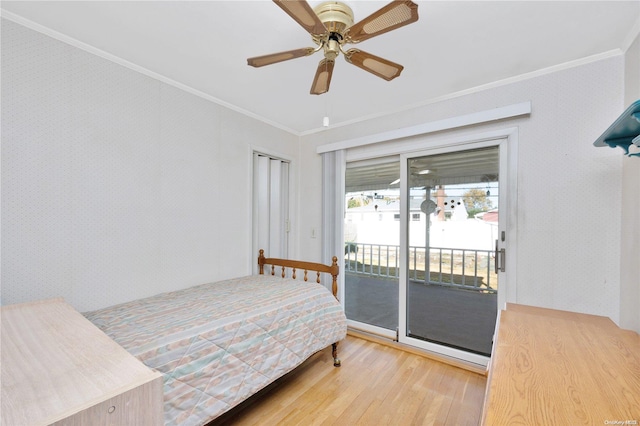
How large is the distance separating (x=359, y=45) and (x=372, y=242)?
2013 mm

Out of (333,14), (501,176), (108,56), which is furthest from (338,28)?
(501,176)

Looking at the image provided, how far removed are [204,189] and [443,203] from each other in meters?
2.23

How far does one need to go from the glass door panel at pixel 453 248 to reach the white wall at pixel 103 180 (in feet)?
6.16

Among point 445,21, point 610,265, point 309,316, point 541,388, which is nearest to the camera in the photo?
point 541,388

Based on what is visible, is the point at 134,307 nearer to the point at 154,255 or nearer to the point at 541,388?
the point at 154,255

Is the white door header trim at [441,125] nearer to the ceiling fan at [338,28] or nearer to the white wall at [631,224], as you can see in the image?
the white wall at [631,224]

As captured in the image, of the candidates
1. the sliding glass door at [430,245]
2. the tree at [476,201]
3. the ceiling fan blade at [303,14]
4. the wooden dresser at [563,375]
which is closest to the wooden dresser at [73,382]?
the wooden dresser at [563,375]

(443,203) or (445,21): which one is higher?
(445,21)

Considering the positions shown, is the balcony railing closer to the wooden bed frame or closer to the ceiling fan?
the wooden bed frame

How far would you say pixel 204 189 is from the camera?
2520 mm

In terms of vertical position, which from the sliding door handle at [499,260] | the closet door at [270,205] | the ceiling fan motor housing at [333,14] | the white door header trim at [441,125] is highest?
the ceiling fan motor housing at [333,14]

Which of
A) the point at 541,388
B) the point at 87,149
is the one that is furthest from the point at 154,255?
the point at 541,388

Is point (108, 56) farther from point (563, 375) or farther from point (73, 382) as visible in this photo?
point (563, 375)

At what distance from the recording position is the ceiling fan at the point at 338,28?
1.07 m
